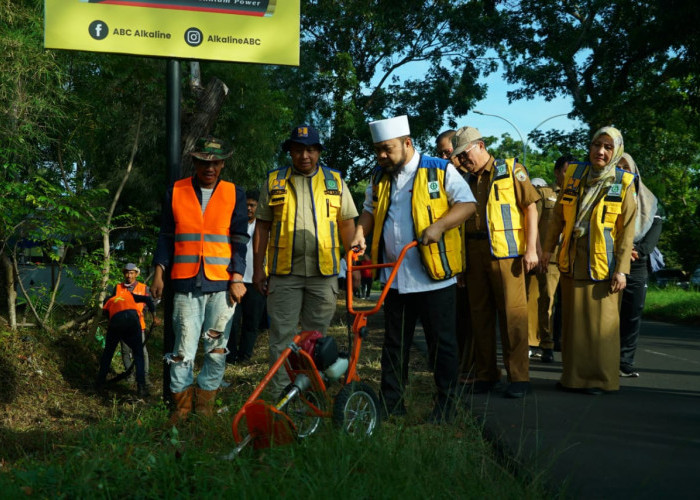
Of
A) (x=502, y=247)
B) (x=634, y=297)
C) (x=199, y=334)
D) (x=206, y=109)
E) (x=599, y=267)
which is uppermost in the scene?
(x=206, y=109)

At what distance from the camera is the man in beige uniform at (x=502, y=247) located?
6473 millimetres

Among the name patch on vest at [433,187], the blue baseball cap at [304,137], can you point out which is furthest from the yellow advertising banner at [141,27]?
the name patch on vest at [433,187]

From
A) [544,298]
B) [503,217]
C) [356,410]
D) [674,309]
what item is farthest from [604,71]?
[356,410]

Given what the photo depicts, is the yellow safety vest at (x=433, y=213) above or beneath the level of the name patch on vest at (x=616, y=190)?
beneath

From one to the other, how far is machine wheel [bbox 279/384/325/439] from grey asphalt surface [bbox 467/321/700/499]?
1027 millimetres

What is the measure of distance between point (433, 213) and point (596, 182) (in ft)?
6.35

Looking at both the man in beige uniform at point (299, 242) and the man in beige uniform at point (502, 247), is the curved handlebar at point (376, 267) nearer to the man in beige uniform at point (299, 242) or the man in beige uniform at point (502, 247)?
the man in beige uniform at point (299, 242)

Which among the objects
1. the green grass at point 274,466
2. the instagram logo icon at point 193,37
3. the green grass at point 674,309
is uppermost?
the instagram logo icon at point 193,37

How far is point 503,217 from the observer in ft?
21.3

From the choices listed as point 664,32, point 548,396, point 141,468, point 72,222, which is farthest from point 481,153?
point 664,32

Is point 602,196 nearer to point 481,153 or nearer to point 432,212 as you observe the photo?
point 481,153

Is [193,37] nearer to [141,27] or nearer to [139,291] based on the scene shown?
[141,27]

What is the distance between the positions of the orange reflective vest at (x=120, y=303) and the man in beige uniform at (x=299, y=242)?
4.02m

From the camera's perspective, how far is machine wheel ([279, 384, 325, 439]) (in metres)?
4.22
